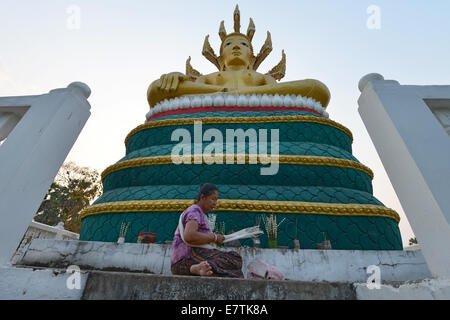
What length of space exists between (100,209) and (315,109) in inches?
176

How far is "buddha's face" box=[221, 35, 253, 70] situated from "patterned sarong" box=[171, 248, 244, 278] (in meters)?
7.88

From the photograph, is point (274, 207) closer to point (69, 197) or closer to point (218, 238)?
point (218, 238)

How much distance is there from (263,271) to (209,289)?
0.64 meters

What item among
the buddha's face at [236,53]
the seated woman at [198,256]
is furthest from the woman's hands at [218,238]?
the buddha's face at [236,53]

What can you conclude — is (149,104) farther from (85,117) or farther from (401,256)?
(401,256)

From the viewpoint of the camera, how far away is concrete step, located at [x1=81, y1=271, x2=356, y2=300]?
1.30 m

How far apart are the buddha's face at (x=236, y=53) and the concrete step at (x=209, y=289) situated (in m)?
8.31

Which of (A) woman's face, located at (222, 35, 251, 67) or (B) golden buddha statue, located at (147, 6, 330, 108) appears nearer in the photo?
(B) golden buddha statue, located at (147, 6, 330, 108)

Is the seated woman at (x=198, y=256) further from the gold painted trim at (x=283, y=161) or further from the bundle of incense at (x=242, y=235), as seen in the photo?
the gold painted trim at (x=283, y=161)

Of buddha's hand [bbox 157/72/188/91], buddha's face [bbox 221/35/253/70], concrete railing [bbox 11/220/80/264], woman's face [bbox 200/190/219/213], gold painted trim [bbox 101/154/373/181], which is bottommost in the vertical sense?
woman's face [bbox 200/190/219/213]

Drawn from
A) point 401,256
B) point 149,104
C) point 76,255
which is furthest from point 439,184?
point 149,104

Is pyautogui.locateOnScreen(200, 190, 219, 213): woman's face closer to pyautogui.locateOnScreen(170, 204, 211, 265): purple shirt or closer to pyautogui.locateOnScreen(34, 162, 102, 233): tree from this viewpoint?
pyautogui.locateOnScreen(170, 204, 211, 265): purple shirt

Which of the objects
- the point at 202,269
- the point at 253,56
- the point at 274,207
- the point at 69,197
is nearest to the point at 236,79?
the point at 253,56

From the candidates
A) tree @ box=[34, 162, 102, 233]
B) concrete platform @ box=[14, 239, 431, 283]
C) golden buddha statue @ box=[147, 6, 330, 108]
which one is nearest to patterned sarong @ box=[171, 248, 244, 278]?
concrete platform @ box=[14, 239, 431, 283]
